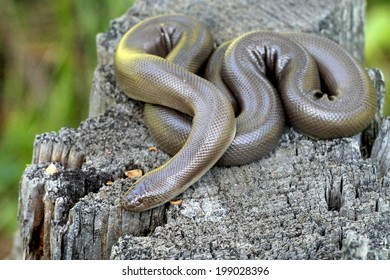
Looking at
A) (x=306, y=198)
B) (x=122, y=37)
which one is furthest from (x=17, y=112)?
(x=306, y=198)

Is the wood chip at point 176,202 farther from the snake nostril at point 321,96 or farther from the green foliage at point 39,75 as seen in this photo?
the green foliage at point 39,75

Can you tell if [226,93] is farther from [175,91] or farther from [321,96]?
[321,96]

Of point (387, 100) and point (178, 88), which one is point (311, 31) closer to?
point (178, 88)

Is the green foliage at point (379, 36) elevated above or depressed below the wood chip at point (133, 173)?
above

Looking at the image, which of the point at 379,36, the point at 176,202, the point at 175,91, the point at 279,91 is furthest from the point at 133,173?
the point at 379,36

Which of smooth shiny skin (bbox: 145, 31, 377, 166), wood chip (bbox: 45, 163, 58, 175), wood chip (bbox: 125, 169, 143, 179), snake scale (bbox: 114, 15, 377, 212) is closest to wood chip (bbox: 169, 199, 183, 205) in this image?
snake scale (bbox: 114, 15, 377, 212)

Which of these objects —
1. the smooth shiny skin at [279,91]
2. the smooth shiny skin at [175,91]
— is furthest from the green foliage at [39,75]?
the smooth shiny skin at [279,91]

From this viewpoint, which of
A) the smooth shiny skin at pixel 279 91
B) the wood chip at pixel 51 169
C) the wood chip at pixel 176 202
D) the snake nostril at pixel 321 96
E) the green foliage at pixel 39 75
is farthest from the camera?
the green foliage at pixel 39 75
